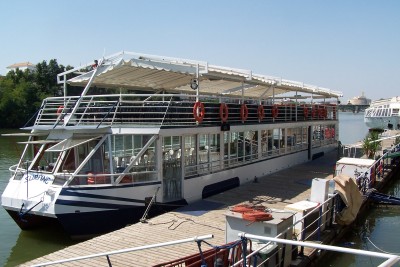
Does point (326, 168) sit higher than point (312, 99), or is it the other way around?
point (312, 99)

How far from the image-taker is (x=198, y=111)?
46.9 feet

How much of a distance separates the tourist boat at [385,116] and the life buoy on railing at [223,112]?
38943 millimetres

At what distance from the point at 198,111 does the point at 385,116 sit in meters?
41.8

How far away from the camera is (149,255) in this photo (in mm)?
9344

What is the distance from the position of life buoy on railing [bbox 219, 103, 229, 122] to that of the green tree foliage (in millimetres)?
58543

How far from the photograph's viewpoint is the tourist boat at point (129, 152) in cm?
1191

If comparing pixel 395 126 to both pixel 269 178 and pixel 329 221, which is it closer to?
pixel 269 178

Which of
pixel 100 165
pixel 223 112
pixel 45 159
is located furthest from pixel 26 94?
pixel 100 165

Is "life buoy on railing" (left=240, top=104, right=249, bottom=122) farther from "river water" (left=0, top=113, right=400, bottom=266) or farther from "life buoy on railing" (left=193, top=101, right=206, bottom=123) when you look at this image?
"river water" (left=0, top=113, right=400, bottom=266)

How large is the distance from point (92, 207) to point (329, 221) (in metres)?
7.00

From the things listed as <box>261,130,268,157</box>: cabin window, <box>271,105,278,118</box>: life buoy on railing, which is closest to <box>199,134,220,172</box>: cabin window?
<box>261,130,268,157</box>: cabin window

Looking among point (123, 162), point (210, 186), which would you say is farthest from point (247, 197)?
point (123, 162)

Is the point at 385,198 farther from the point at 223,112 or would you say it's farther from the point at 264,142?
the point at 223,112

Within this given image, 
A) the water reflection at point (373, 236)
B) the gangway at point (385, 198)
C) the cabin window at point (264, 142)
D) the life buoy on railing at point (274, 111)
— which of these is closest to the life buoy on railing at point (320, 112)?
the life buoy on railing at point (274, 111)
